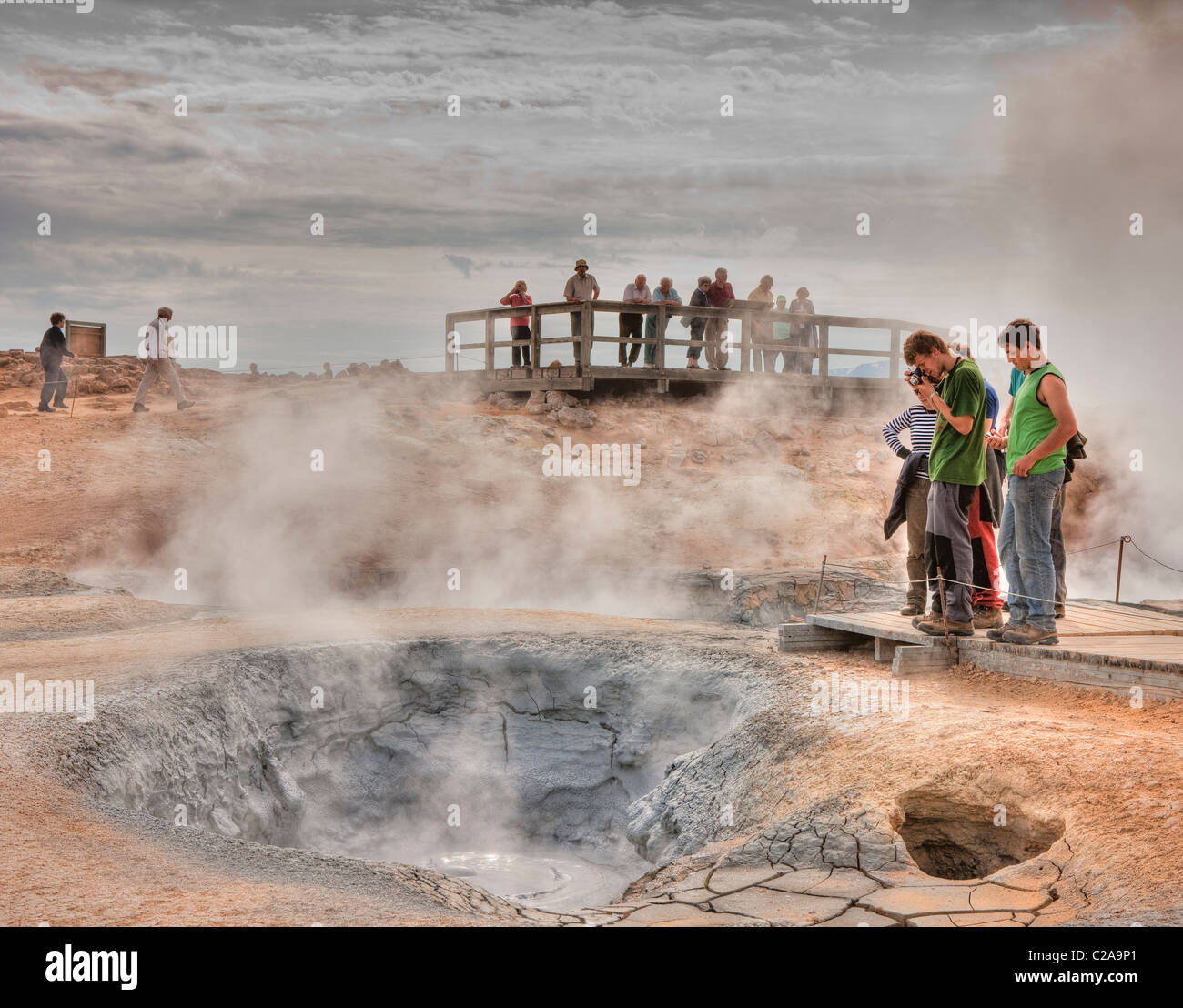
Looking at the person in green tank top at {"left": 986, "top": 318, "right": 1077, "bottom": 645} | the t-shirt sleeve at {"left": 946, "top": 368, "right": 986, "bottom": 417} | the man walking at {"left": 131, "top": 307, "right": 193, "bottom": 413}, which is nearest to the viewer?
the person in green tank top at {"left": 986, "top": 318, "right": 1077, "bottom": 645}

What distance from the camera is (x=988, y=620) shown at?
702cm

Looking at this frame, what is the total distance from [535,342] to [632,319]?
168 cm

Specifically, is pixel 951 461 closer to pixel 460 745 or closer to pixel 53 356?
pixel 460 745

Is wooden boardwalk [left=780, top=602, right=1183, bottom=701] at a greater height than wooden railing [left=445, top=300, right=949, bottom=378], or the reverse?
wooden railing [left=445, top=300, right=949, bottom=378]

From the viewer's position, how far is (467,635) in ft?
30.0

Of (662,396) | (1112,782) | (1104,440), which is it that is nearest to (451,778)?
(1112,782)

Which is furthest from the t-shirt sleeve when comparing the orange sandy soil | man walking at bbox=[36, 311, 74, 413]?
man walking at bbox=[36, 311, 74, 413]

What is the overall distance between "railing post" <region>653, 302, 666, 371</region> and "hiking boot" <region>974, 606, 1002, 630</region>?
12.1 m

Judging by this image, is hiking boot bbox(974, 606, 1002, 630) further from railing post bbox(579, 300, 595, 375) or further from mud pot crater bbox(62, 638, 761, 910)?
railing post bbox(579, 300, 595, 375)

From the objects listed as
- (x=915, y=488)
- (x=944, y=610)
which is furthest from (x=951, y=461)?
(x=944, y=610)

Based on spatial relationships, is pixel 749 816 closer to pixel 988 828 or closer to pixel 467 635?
pixel 988 828

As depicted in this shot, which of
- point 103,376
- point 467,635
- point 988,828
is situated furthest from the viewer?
point 103,376

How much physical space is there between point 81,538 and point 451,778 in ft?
24.7

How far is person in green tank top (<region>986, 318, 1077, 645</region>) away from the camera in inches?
231
